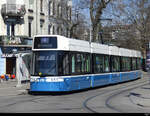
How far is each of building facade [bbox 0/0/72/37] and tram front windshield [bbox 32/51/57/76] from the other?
62.2 ft

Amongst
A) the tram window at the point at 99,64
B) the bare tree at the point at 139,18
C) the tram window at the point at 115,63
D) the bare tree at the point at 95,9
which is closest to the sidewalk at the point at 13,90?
the tram window at the point at 99,64

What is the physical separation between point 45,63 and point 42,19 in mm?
24733

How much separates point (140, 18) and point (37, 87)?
42.1 meters

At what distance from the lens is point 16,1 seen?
1448 inches

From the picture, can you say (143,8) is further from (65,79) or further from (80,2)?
(65,79)

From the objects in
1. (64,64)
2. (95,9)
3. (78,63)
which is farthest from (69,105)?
(95,9)

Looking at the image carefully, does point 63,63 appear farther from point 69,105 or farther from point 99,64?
point 99,64

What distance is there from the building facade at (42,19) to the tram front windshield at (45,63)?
19.0m

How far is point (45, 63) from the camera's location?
1777 centimetres

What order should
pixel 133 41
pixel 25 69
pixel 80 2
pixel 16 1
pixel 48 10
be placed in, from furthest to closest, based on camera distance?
1. pixel 133 41
2. pixel 48 10
3. pixel 80 2
4. pixel 16 1
5. pixel 25 69

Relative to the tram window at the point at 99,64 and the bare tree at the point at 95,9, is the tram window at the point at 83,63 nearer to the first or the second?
the tram window at the point at 99,64

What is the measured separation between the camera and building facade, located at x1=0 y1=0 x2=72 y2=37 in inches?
1491

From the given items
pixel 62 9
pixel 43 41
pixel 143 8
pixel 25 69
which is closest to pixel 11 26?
pixel 62 9

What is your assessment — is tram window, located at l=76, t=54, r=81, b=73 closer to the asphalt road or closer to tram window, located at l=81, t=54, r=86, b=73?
tram window, located at l=81, t=54, r=86, b=73
